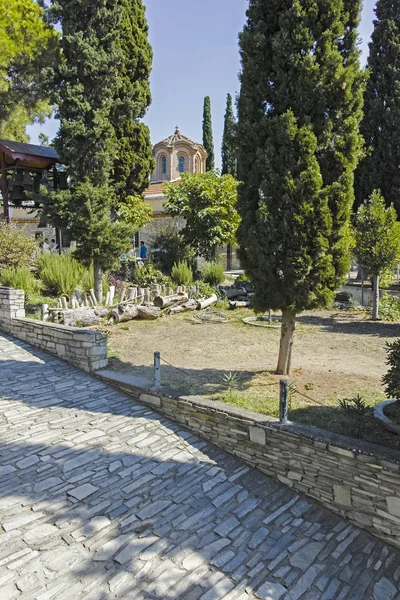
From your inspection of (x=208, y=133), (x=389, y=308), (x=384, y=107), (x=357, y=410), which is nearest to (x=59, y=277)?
→ (x=357, y=410)

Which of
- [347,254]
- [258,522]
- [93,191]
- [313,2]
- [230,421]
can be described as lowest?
[258,522]

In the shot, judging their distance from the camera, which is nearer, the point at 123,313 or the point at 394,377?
the point at 394,377

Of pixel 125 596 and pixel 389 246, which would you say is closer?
pixel 125 596

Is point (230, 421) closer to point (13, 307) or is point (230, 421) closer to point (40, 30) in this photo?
point (13, 307)

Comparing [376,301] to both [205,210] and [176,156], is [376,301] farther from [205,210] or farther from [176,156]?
[176,156]

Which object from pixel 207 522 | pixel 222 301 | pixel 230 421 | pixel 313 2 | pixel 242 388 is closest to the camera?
pixel 207 522

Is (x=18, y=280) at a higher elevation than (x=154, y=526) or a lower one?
higher

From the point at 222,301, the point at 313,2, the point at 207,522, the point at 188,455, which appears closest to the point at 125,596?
the point at 207,522

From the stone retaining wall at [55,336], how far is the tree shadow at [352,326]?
19.4 feet

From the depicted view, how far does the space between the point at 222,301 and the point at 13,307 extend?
665cm

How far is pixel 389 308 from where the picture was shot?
40.9 feet

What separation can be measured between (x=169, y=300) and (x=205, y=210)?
4.78 metres

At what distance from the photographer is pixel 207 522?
4074 millimetres

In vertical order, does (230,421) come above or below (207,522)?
→ above
